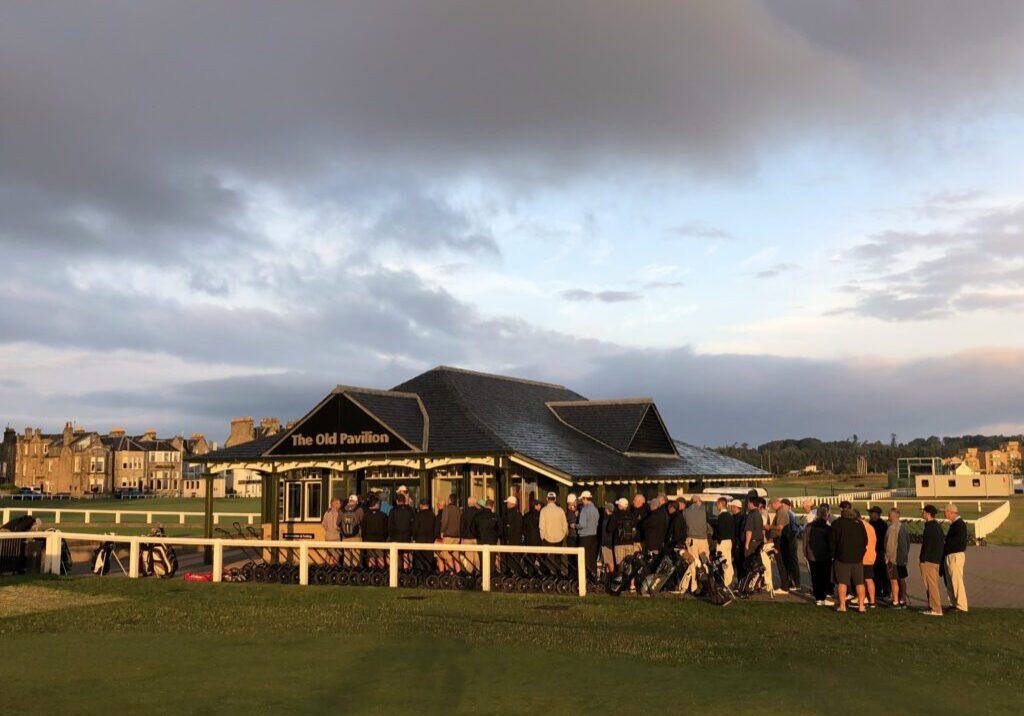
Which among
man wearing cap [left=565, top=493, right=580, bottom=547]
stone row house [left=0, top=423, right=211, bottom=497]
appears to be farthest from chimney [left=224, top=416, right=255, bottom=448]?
man wearing cap [left=565, top=493, right=580, bottom=547]

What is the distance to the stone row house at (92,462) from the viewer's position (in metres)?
113

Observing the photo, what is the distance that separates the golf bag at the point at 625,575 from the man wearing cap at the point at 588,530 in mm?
1024

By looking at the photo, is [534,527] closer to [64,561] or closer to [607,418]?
[64,561]

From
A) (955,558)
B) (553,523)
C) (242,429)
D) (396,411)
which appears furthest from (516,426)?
(242,429)

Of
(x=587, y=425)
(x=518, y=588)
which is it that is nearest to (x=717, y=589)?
(x=518, y=588)

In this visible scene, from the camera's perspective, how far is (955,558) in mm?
13906

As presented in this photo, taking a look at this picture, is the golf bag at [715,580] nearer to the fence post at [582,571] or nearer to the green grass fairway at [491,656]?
the green grass fairway at [491,656]

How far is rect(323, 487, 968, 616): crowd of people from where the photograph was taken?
14.2 meters

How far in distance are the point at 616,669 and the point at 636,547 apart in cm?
715

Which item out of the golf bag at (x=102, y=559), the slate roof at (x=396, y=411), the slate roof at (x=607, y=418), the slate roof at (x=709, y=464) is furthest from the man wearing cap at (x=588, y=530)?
the slate roof at (x=709, y=464)

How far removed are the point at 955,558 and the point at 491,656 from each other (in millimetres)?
7587

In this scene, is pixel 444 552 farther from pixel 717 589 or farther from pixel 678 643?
pixel 678 643


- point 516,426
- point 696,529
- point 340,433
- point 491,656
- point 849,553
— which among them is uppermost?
point 516,426

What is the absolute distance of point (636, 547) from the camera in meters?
16.9
